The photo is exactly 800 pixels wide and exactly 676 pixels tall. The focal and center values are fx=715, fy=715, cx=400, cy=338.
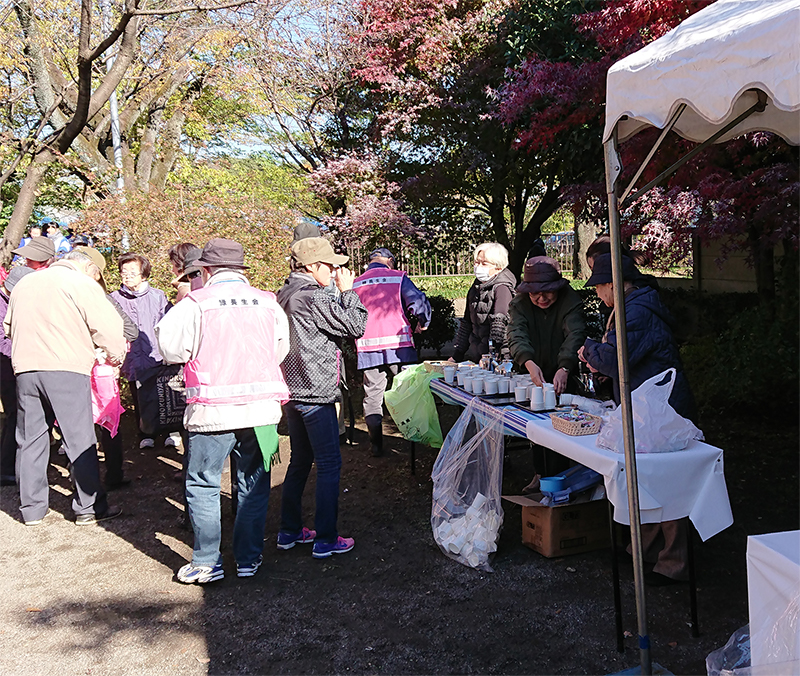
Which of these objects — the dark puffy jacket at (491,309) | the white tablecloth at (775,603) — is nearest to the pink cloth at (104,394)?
the dark puffy jacket at (491,309)

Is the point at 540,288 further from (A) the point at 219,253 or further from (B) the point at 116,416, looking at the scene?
(B) the point at 116,416

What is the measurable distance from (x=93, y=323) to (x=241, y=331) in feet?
5.82

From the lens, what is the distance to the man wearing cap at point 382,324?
641cm

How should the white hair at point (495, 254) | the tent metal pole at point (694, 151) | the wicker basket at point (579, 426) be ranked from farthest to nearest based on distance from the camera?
the white hair at point (495, 254), the wicker basket at point (579, 426), the tent metal pole at point (694, 151)

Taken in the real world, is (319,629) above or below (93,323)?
below

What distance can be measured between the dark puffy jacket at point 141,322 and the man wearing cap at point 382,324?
1815 millimetres

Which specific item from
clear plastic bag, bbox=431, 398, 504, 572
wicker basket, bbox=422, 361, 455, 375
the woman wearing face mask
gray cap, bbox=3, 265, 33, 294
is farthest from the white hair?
gray cap, bbox=3, 265, 33, 294

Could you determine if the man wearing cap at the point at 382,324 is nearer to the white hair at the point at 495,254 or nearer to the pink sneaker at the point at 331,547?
the white hair at the point at 495,254

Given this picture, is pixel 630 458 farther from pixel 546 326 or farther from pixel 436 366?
pixel 436 366

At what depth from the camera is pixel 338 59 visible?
10227 millimetres

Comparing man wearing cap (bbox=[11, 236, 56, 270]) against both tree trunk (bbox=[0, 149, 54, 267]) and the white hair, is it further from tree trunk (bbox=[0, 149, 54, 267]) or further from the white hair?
tree trunk (bbox=[0, 149, 54, 267])

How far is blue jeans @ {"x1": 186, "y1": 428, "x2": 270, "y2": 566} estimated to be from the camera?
387cm

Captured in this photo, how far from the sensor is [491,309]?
570 centimetres

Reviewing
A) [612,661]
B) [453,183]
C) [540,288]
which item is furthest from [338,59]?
[612,661]
